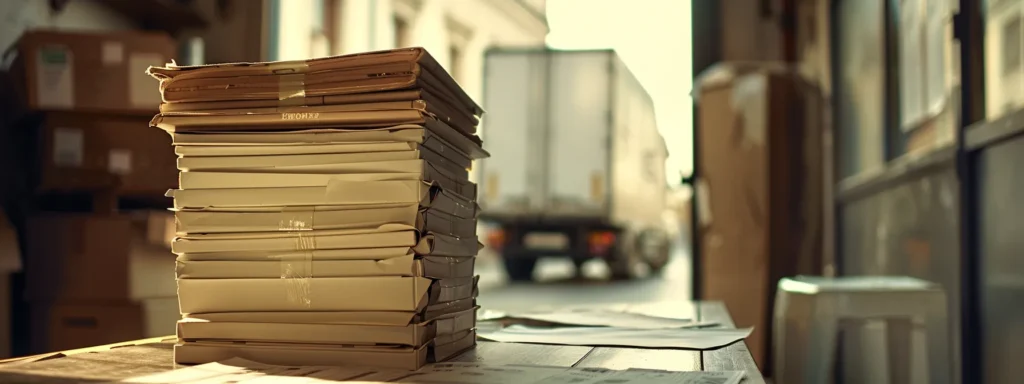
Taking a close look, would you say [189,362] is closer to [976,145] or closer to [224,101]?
[224,101]

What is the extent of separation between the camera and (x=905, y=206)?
3.17 metres

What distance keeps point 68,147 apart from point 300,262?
7.97 feet

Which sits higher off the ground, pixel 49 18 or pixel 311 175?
pixel 49 18

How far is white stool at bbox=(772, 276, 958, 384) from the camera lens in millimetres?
1990

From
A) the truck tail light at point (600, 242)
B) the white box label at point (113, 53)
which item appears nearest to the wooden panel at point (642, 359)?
the white box label at point (113, 53)

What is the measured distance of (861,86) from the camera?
422 cm

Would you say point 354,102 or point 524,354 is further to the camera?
point 524,354

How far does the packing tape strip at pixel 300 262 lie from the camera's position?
0.88 metres

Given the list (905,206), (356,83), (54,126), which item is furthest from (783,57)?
(356,83)

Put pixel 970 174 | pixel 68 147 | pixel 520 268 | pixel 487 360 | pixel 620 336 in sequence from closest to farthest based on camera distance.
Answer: pixel 487 360, pixel 620 336, pixel 970 174, pixel 68 147, pixel 520 268

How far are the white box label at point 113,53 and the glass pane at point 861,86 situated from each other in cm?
294

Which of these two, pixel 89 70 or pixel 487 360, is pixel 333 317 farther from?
pixel 89 70

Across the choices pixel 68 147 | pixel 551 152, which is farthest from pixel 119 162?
pixel 551 152

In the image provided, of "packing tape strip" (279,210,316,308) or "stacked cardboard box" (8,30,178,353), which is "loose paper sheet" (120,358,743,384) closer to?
"packing tape strip" (279,210,316,308)
